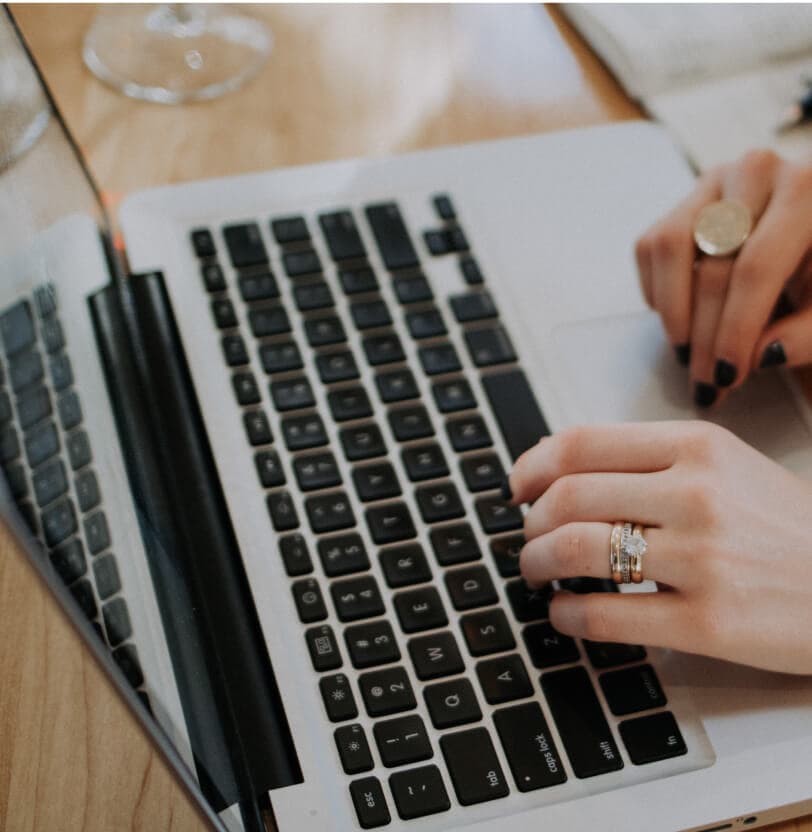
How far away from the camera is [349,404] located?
1.90ft

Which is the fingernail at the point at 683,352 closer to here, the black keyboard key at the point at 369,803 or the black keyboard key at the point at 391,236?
the black keyboard key at the point at 391,236

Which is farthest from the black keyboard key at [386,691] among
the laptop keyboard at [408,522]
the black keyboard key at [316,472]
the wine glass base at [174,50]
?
the wine glass base at [174,50]

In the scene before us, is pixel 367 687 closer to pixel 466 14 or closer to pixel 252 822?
pixel 252 822

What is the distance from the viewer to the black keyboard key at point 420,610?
0.50 m

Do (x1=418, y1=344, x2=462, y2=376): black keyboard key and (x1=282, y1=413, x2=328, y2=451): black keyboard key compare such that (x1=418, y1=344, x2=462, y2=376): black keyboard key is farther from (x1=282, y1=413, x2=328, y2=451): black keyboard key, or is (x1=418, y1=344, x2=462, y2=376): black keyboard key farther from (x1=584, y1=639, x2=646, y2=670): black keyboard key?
(x1=584, y1=639, x2=646, y2=670): black keyboard key

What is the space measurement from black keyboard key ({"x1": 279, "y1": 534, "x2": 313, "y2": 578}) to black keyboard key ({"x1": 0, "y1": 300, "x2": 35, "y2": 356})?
151mm

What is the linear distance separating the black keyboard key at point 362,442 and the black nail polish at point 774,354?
0.22 metres

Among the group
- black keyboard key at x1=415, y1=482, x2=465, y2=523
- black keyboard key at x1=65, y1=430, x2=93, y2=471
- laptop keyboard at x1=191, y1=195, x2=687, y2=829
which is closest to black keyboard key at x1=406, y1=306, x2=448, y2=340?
→ laptop keyboard at x1=191, y1=195, x2=687, y2=829

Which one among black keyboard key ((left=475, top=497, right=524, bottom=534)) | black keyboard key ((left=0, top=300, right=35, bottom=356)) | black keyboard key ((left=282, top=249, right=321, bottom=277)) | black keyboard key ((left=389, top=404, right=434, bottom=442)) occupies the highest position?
black keyboard key ((left=0, top=300, right=35, bottom=356))

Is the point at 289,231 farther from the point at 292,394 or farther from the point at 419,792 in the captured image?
the point at 419,792

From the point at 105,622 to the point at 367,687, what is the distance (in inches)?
5.6

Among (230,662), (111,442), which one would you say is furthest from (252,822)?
(111,442)

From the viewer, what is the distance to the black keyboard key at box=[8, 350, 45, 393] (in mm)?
439

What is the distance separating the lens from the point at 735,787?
46 centimetres
